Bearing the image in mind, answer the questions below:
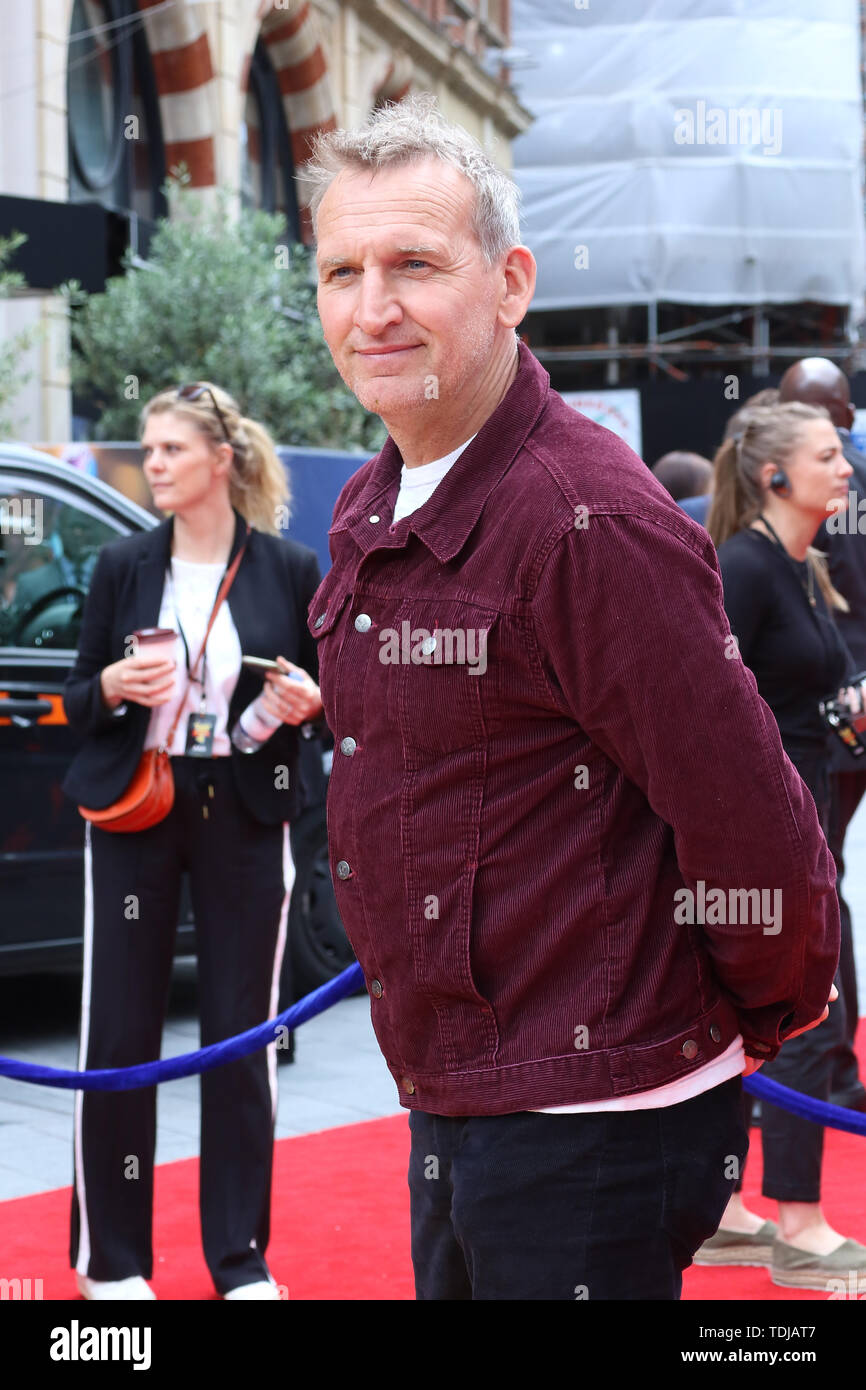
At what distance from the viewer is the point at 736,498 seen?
458cm

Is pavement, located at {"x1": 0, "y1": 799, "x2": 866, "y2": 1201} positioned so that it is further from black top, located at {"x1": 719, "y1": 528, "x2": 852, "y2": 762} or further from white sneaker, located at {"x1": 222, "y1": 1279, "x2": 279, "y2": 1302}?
black top, located at {"x1": 719, "y1": 528, "x2": 852, "y2": 762}

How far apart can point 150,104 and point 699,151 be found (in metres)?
11.6

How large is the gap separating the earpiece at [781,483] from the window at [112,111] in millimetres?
14399

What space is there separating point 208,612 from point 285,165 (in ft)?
63.2

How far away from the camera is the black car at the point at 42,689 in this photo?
6016mm

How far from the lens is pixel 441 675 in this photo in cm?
197

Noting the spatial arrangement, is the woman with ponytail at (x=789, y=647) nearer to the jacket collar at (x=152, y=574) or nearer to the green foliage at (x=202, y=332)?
the jacket collar at (x=152, y=574)

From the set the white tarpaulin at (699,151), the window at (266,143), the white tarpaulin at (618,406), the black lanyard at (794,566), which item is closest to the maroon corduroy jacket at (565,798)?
the black lanyard at (794,566)

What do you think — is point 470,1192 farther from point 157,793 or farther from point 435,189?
point 157,793

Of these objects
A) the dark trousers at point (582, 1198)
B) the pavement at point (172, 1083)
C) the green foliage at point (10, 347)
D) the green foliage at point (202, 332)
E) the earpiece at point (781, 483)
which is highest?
the green foliage at point (202, 332)

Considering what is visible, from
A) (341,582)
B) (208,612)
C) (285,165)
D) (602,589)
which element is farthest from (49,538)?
(285,165)

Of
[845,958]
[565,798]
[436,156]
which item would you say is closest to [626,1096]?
[565,798]

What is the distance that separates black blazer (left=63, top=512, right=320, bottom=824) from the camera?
420 cm

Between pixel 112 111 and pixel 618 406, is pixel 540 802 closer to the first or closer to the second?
pixel 112 111
